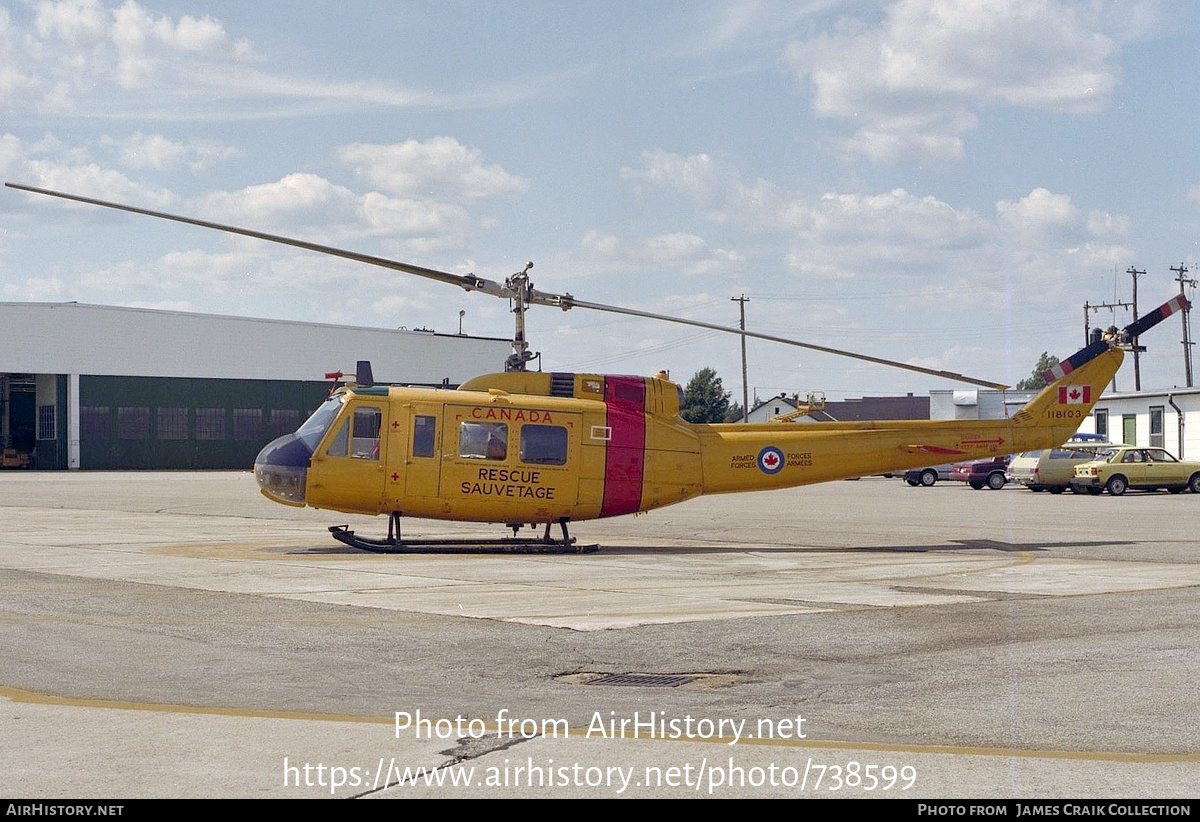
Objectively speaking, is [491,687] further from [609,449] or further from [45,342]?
[45,342]

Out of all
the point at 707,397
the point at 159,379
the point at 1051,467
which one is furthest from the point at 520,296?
the point at 707,397

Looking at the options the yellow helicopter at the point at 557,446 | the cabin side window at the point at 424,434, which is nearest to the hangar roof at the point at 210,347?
the yellow helicopter at the point at 557,446

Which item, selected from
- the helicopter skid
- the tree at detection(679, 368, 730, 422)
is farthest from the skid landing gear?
the tree at detection(679, 368, 730, 422)

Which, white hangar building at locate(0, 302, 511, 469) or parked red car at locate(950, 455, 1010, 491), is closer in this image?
parked red car at locate(950, 455, 1010, 491)

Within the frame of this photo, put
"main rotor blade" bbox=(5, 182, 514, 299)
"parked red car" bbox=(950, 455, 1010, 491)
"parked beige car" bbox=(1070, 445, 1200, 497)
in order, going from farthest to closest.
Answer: "parked red car" bbox=(950, 455, 1010, 491) → "parked beige car" bbox=(1070, 445, 1200, 497) → "main rotor blade" bbox=(5, 182, 514, 299)

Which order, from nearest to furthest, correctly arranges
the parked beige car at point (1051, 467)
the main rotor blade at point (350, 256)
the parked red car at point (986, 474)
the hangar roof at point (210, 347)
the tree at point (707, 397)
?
1. the main rotor blade at point (350, 256)
2. the parked beige car at point (1051, 467)
3. the parked red car at point (986, 474)
4. the hangar roof at point (210, 347)
5. the tree at point (707, 397)

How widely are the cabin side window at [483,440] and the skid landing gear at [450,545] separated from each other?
136 centimetres

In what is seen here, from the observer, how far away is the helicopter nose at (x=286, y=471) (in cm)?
1808

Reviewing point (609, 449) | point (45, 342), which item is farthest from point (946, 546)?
point (45, 342)

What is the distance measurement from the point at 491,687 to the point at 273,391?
70.4 meters

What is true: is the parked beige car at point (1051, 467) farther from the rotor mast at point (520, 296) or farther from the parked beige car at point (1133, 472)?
the rotor mast at point (520, 296)

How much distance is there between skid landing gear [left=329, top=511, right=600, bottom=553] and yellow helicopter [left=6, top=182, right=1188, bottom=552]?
0.16 ft

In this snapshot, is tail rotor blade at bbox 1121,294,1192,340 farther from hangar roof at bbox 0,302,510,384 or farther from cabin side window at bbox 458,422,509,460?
hangar roof at bbox 0,302,510,384

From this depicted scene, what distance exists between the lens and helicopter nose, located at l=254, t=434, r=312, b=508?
712 inches
